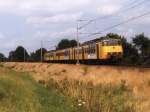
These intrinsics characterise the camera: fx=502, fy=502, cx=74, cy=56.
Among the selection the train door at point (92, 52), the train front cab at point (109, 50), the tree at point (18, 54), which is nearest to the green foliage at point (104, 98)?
the train front cab at point (109, 50)

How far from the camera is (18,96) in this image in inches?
810

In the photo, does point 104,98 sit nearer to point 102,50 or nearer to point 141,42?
point 102,50

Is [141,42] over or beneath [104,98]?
over

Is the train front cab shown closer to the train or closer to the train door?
the train

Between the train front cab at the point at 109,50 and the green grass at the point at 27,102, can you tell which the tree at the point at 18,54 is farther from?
the green grass at the point at 27,102

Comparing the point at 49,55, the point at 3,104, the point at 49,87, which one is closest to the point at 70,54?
A: the point at 49,55

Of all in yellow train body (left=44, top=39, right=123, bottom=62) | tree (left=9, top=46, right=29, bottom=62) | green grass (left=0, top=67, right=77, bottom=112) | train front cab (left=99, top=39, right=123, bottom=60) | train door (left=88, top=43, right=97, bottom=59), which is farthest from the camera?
tree (left=9, top=46, right=29, bottom=62)

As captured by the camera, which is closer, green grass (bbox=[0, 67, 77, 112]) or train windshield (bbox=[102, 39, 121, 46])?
green grass (bbox=[0, 67, 77, 112])

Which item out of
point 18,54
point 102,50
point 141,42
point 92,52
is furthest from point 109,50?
point 18,54

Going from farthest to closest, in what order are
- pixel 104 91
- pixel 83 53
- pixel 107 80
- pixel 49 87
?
pixel 83 53 < pixel 49 87 < pixel 107 80 < pixel 104 91

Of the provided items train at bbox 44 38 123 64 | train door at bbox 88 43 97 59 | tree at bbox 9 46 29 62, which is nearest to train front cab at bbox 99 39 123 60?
train at bbox 44 38 123 64

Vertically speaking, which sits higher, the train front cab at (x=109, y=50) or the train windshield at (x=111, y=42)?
the train windshield at (x=111, y=42)

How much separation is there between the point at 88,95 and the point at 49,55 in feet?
263

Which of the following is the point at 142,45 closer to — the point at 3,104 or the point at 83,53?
the point at 83,53
